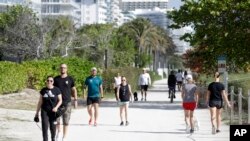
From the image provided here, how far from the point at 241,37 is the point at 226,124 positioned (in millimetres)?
9702

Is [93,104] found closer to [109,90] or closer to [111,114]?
[111,114]

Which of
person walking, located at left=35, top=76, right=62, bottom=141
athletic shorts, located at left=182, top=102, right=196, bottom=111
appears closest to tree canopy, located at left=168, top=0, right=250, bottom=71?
athletic shorts, located at left=182, top=102, right=196, bottom=111

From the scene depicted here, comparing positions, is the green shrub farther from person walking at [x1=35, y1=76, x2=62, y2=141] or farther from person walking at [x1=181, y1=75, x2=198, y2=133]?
person walking at [x1=35, y1=76, x2=62, y2=141]

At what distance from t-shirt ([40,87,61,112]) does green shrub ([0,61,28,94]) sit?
1595 cm

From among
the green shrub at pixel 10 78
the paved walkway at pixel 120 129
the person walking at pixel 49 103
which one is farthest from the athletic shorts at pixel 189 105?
the green shrub at pixel 10 78

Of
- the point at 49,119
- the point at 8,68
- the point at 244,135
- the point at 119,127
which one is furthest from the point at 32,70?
the point at 244,135

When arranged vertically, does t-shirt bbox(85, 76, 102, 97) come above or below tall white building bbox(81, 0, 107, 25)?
below

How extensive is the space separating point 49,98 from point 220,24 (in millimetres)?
18541

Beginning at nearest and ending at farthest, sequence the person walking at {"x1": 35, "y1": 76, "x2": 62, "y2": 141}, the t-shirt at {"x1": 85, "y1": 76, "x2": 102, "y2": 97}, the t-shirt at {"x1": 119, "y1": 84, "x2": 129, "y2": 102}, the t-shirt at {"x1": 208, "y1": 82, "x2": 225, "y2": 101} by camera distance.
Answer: the person walking at {"x1": 35, "y1": 76, "x2": 62, "y2": 141} → the t-shirt at {"x1": 208, "y1": 82, "x2": 225, "y2": 101} → the t-shirt at {"x1": 85, "y1": 76, "x2": 102, "y2": 97} → the t-shirt at {"x1": 119, "y1": 84, "x2": 129, "y2": 102}

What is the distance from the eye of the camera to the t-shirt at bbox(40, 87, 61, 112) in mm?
13266

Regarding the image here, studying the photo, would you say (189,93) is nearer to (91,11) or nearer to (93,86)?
(93,86)

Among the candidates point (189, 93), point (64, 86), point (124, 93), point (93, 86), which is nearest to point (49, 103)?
point (64, 86)

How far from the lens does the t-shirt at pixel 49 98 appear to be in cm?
1327

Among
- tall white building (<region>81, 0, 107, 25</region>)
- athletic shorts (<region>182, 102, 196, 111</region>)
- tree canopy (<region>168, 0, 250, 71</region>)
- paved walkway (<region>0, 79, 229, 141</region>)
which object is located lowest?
paved walkway (<region>0, 79, 229, 141</region>)
